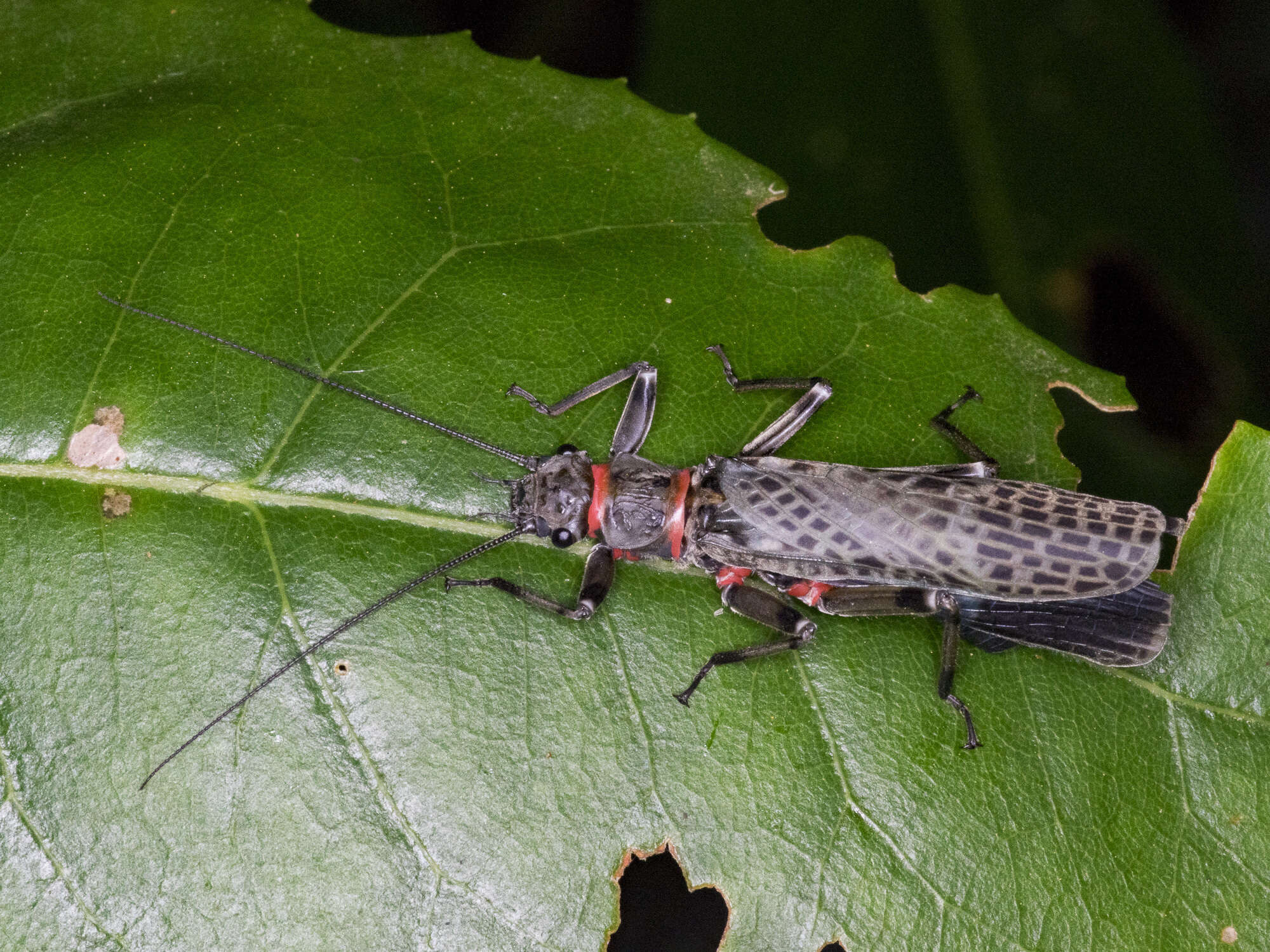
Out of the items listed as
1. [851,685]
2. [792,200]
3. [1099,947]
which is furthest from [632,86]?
[1099,947]

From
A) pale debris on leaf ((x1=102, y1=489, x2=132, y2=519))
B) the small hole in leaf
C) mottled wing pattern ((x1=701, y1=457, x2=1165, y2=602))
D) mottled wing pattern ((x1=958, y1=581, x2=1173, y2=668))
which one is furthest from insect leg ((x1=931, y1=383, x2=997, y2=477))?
pale debris on leaf ((x1=102, y1=489, x2=132, y2=519))

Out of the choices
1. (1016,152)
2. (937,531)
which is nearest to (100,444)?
(937,531)

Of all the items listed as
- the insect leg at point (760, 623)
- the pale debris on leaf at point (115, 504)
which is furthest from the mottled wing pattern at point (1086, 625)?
the pale debris on leaf at point (115, 504)

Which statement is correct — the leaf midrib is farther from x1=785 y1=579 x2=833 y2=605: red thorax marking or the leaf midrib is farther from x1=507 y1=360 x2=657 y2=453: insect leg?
x1=785 y1=579 x2=833 y2=605: red thorax marking

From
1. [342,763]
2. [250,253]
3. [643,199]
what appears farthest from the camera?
[643,199]

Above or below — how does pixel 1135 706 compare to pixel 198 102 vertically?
below

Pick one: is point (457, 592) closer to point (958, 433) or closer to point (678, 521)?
point (678, 521)

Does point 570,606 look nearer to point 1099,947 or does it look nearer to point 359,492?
point 359,492

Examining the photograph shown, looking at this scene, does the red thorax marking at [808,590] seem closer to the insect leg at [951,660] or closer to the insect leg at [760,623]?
the insect leg at [760,623]
